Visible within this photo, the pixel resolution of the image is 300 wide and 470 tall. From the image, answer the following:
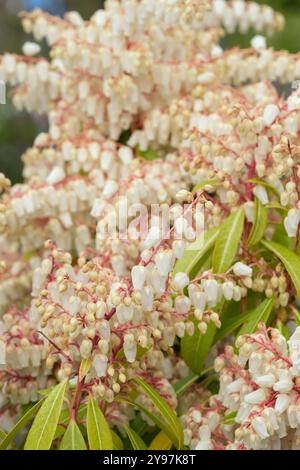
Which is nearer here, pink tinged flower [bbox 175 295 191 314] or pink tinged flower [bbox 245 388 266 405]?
pink tinged flower [bbox 245 388 266 405]

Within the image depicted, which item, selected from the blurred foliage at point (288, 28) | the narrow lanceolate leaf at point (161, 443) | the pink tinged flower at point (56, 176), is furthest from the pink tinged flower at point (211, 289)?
the blurred foliage at point (288, 28)

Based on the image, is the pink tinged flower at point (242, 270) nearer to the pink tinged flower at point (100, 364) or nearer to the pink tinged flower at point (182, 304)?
the pink tinged flower at point (182, 304)

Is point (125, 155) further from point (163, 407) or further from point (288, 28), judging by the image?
point (288, 28)

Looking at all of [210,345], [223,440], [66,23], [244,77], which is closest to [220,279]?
[210,345]

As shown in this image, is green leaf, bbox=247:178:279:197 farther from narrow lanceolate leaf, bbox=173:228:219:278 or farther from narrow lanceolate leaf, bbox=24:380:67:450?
narrow lanceolate leaf, bbox=24:380:67:450

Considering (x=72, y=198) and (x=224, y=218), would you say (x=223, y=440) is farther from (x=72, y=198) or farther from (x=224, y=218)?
→ (x=72, y=198)

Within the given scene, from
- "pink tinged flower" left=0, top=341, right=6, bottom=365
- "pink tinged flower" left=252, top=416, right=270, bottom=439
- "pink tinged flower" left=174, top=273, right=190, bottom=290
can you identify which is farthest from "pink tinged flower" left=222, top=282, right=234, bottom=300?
"pink tinged flower" left=0, top=341, right=6, bottom=365

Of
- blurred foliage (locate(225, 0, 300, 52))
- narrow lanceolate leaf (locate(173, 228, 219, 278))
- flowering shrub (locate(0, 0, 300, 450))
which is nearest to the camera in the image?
flowering shrub (locate(0, 0, 300, 450))
